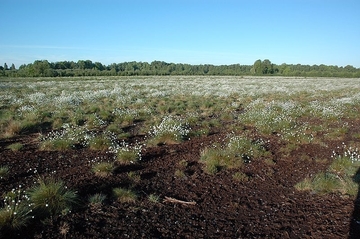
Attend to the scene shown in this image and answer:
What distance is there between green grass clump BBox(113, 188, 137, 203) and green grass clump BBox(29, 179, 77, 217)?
888mm

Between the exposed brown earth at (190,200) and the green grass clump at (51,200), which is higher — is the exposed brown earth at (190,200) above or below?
below

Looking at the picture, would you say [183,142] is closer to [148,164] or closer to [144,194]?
[148,164]

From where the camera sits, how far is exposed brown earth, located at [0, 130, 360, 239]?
4.82 meters

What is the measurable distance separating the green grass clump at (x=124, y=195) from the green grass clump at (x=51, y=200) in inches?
35.0

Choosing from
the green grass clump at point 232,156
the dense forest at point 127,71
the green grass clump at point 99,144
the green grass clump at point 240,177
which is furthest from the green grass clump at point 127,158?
the dense forest at point 127,71

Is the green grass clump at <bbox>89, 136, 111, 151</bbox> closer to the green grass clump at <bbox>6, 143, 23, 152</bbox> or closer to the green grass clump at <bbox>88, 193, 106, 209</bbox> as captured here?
the green grass clump at <bbox>6, 143, 23, 152</bbox>

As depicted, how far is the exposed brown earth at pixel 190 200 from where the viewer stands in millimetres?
4820

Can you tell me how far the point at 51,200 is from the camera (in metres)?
5.22

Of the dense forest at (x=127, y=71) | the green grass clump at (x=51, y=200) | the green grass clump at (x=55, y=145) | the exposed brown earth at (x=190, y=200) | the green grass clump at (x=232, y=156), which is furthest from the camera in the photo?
the dense forest at (x=127, y=71)

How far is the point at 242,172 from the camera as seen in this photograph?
25.4ft

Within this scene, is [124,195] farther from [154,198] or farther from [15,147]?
[15,147]

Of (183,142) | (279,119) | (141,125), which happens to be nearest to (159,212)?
(183,142)

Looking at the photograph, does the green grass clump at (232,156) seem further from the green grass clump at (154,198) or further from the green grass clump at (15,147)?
the green grass clump at (15,147)

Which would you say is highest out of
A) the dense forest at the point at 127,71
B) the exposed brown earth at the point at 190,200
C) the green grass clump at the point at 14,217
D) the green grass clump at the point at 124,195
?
the dense forest at the point at 127,71
